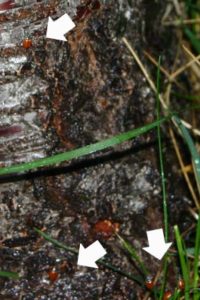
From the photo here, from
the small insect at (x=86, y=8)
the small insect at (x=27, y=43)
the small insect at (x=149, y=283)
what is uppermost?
the small insect at (x=86, y=8)

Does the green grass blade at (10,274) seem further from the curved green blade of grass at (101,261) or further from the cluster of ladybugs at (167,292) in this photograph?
the cluster of ladybugs at (167,292)

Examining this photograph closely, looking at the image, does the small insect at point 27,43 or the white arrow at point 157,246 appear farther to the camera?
the white arrow at point 157,246

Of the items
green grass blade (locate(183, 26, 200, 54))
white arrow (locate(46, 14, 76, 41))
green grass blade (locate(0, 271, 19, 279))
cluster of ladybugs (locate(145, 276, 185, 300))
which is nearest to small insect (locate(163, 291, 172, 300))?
cluster of ladybugs (locate(145, 276, 185, 300))

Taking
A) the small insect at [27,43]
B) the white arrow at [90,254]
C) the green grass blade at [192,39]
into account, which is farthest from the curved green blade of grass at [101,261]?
the green grass blade at [192,39]

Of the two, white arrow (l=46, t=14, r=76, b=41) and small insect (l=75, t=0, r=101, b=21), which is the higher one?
small insect (l=75, t=0, r=101, b=21)

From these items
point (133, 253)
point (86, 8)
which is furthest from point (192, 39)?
point (133, 253)

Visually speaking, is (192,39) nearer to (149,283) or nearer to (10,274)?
(149,283)

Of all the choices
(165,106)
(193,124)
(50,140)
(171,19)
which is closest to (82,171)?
(50,140)

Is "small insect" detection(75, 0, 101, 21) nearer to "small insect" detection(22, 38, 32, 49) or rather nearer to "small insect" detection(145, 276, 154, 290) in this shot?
"small insect" detection(22, 38, 32, 49)
